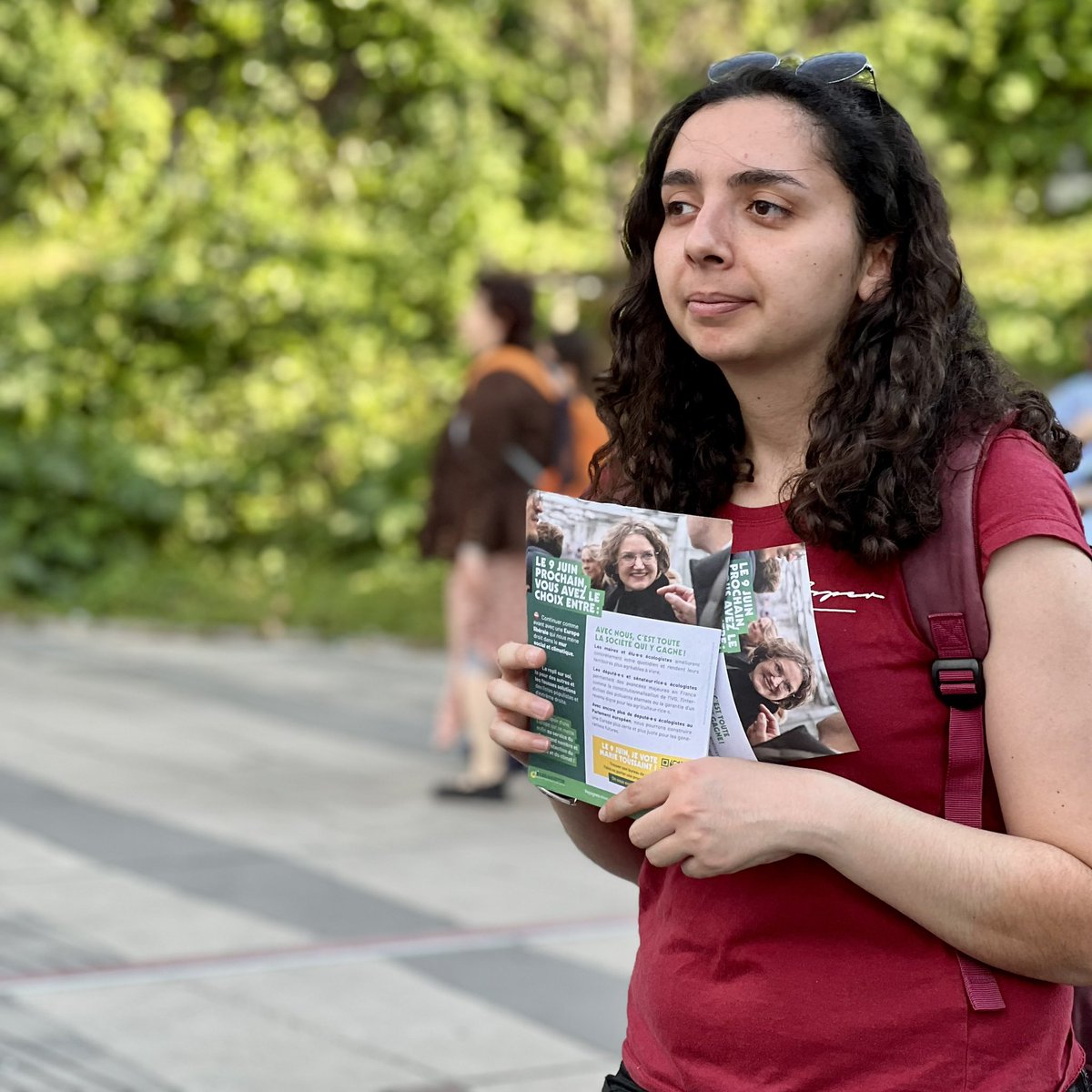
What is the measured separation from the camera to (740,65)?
1783mm

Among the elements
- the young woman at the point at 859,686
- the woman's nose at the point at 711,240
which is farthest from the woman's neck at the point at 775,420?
the woman's nose at the point at 711,240

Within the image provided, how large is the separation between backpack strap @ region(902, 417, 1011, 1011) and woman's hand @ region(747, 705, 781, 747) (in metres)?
0.14

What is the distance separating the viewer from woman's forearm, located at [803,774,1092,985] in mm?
1540

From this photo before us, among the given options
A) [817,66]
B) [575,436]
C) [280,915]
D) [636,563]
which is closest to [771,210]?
[817,66]

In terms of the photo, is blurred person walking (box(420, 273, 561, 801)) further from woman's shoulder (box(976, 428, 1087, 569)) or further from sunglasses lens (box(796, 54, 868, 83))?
woman's shoulder (box(976, 428, 1087, 569))

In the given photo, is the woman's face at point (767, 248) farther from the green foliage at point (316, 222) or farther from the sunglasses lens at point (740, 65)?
the green foliage at point (316, 222)

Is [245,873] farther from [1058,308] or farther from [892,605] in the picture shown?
[1058,308]

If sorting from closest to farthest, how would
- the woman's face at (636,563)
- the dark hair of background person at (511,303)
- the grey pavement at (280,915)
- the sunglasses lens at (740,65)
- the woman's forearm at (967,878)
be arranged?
the woman's forearm at (967,878) → the woman's face at (636,563) → the sunglasses lens at (740,65) → the grey pavement at (280,915) → the dark hair of background person at (511,303)

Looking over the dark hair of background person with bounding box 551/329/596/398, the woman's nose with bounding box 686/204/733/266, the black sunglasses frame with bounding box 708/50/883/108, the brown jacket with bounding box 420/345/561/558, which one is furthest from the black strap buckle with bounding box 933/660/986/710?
the dark hair of background person with bounding box 551/329/596/398

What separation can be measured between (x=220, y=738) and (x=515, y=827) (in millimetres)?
2057

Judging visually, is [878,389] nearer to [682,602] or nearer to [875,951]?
[682,602]

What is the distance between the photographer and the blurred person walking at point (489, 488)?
7016mm

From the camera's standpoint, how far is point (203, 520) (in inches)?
567

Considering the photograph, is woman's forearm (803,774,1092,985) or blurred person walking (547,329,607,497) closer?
woman's forearm (803,774,1092,985)
